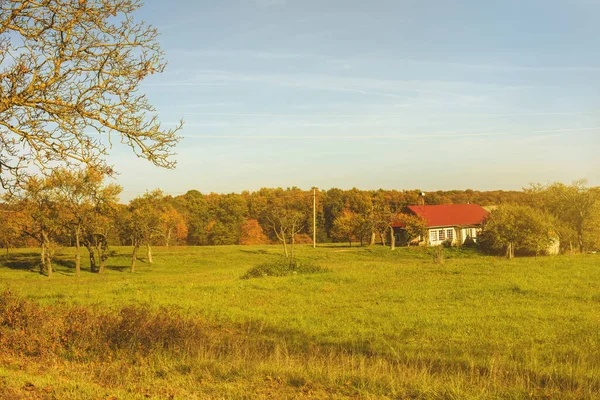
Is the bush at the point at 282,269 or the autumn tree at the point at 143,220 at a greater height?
the autumn tree at the point at 143,220

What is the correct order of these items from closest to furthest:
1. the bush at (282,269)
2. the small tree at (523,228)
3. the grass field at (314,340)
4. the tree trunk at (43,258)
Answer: the grass field at (314,340) < the bush at (282,269) < the tree trunk at (43,258) < the small tree at (523,228)

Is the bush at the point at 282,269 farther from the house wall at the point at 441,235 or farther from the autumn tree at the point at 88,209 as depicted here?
the house wall at the point at 441,235

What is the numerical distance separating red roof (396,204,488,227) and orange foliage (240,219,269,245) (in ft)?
105

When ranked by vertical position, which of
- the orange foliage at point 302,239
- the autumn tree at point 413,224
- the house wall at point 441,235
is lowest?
the orange foliage at point 302,239

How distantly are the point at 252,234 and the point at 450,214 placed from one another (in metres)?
37.5

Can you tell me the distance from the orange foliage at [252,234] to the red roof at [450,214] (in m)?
32.0

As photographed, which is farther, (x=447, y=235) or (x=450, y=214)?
(x=450, y=214)

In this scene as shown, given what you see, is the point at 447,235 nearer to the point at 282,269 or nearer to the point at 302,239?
the point at 302,239

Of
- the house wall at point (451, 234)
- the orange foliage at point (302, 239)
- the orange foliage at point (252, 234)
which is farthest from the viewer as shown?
the orange foliage at point (302, 239)

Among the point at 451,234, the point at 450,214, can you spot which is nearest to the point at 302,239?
the point at 450,214

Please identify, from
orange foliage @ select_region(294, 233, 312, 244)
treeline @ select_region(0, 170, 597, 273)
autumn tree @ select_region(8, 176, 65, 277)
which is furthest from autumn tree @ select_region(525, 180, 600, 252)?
autumn tree @ select_region(8, 176, 65, 277)

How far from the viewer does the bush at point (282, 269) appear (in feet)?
84.9

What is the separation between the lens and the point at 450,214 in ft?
227

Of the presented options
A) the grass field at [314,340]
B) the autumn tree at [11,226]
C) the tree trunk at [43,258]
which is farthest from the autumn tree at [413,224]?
the autumn tree at [11,226]
